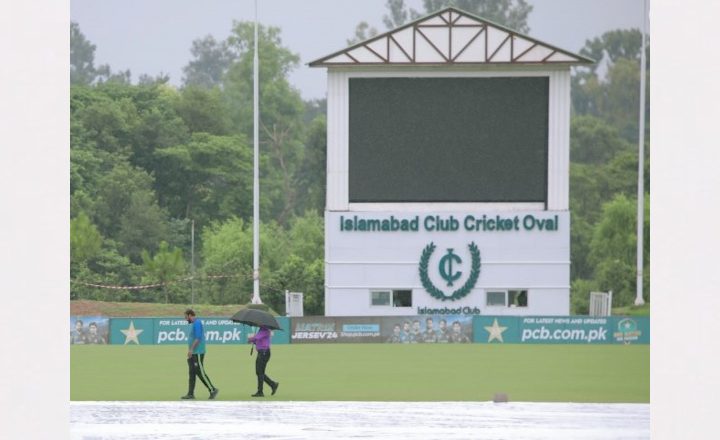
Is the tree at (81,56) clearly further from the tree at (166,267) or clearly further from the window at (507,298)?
the window at (507,298)

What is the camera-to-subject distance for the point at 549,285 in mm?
43156

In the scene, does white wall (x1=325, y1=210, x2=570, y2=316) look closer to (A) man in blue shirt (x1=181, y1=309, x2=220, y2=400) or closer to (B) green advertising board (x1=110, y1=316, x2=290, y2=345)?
(B) green advertising board (x1=110, y1=316, x2=290, y2=345)

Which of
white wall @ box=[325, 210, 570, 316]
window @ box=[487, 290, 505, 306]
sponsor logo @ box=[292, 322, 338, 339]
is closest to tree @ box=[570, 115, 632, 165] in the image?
white wall @ box=[325, 210, 570, 316]

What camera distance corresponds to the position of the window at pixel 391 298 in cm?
4275

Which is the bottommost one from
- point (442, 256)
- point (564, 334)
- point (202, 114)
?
point (564, 334)

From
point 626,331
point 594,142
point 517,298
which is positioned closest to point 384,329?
point 517,298

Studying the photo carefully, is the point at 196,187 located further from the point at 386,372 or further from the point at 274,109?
the point at 386,372

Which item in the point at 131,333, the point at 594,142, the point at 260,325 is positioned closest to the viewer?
the point at 260,325

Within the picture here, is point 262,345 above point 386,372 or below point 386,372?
above

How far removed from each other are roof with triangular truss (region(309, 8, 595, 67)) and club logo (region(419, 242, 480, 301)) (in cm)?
506

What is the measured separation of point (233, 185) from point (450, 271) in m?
20.7

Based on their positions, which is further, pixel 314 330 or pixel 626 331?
pixel 626 331

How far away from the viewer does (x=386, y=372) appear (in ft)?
99.8
